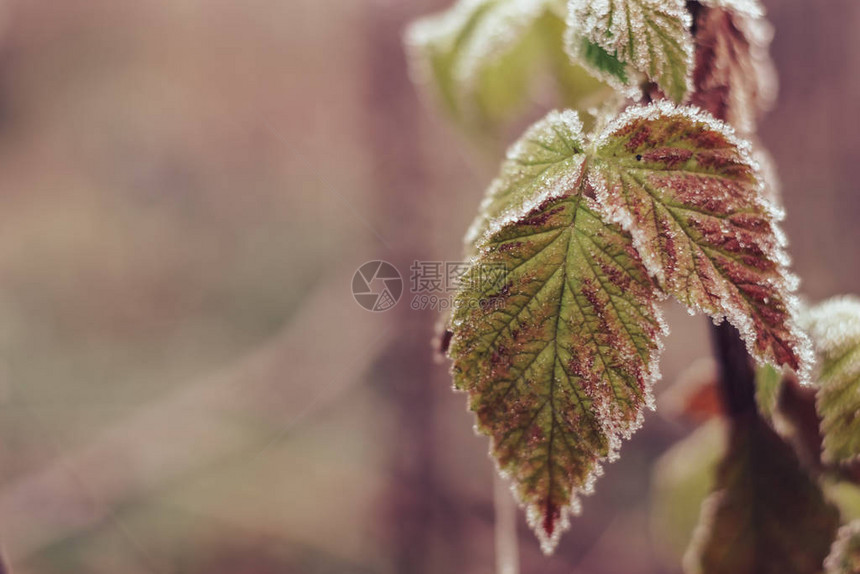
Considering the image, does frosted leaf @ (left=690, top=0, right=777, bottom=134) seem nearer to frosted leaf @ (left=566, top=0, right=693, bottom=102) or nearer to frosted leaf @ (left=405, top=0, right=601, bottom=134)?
frosted leaf @ (left=566, top=0, right=693, bottom=102)

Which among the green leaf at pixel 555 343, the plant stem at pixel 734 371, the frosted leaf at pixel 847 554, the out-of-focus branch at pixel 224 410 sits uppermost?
the green leaf at pixel 555 343

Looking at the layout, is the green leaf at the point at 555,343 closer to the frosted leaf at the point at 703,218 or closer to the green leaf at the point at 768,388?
the frosted leaf at the point at 703,218

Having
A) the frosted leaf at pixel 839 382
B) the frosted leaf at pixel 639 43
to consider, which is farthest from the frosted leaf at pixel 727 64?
the frosted leaf at pixel 839 382

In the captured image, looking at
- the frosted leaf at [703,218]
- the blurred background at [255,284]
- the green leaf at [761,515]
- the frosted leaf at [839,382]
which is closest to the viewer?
the frosted leaf at [703,218]

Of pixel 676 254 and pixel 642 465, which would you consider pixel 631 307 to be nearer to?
pixel 676 254

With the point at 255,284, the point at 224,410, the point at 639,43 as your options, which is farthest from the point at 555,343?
the point at 255,284

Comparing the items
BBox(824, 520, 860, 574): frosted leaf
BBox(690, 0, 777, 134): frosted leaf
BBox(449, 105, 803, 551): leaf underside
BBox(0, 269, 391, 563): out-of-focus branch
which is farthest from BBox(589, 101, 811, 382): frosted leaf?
BBox(0, 269, 391, 563): out-of-focus branch
